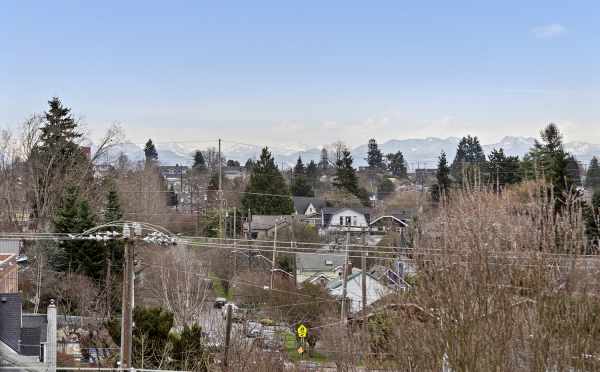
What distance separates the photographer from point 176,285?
64.5 feet

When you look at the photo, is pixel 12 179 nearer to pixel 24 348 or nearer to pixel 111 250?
pixel 111 250

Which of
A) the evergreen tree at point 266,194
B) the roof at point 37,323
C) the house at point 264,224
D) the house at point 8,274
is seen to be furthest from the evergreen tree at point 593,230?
the evergreen tree at point 266,194

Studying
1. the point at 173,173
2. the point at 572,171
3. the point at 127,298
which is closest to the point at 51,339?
the point at 127,298

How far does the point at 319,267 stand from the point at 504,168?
43.7ft

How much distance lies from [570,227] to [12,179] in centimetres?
2731

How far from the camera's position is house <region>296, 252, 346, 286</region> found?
28097mm

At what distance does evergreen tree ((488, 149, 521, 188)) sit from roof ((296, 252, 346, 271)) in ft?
27.9

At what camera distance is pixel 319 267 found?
31.4 m

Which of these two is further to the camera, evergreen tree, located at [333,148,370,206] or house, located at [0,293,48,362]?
evergreen tree, located at [333,148,370,206]

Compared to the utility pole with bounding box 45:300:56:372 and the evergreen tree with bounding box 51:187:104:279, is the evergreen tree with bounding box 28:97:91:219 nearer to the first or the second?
the evergreen tree with bounding box 51:187:104:279

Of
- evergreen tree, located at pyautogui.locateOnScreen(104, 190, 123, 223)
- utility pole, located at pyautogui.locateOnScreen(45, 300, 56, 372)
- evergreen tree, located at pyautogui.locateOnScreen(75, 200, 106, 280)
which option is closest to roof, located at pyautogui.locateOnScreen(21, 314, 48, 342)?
utility pole, located at pyautogui.locateOnScreen(45, 300, 56, 372)

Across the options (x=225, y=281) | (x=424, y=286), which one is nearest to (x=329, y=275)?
(x=225, y=281)

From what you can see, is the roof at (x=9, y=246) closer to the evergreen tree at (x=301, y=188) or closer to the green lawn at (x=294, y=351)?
the green lawn at (x=294, y=351)

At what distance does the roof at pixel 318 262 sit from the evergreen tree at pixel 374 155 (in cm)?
5252
